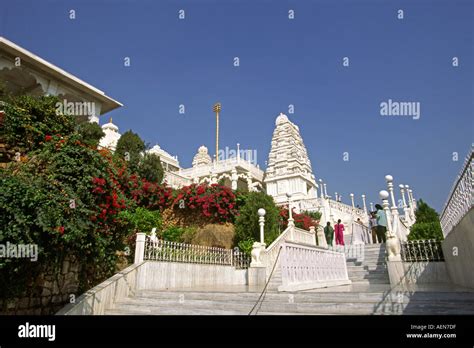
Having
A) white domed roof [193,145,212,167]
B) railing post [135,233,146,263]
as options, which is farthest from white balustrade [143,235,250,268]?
white domed roof [193,145,212,167]

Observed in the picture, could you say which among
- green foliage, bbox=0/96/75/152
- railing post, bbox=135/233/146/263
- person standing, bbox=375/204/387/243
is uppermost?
green foliage, bbox=0/96/75/152

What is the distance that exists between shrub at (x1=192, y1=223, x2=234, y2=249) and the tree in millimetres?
6209

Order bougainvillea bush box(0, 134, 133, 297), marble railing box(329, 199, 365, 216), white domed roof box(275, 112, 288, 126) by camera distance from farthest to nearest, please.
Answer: white domed roof box(275, 112, 288, 126) < marble railing box(329, 199, 365, 216) < bougainvillea bush box(0, 134, 133, 297)

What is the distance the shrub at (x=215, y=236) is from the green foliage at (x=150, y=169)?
4801 mm

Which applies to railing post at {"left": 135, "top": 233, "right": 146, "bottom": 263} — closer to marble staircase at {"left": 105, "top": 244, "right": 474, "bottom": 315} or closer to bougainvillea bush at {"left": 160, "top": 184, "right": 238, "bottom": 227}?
marble staircase at {"left": 105, "top": 244, "right": 474, "bottom": 315}

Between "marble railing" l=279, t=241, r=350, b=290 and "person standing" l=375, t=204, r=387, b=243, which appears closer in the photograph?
"marble railing" l=279, t=241, r=350, b=290

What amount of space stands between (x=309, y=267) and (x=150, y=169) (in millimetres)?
11825

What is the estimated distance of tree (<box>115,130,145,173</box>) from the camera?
16.5 meters

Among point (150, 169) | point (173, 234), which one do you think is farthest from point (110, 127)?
point (173, 234)

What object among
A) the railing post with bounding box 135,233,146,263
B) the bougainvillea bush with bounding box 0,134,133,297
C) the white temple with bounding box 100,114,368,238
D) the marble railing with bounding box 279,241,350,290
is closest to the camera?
the bougainvillea bush with bounding box 0,134,133,297

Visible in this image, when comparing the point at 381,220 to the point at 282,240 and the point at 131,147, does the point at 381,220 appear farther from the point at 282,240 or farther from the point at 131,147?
the point at 131,147

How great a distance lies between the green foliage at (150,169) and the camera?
637 inches

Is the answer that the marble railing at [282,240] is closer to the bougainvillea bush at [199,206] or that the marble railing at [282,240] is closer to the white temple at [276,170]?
the bougainvillea bush at [199,206]
